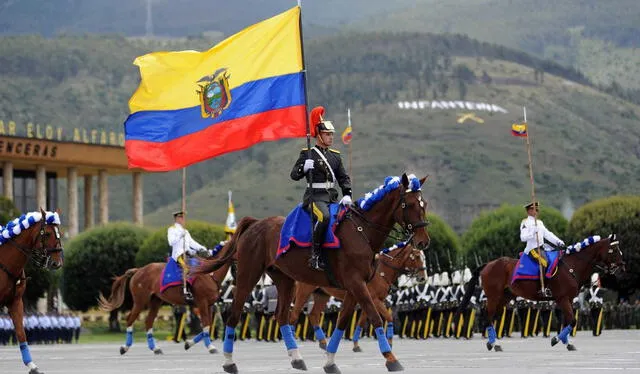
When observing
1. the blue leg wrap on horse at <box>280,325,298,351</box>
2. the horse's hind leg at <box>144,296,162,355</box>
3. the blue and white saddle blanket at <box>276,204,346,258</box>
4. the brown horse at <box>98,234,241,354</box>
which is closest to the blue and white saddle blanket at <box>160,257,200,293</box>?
the brown horse at <box>98,234,241,354</box>

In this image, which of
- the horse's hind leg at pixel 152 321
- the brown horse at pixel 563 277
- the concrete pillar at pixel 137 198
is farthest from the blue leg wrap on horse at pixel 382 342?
the concrete pillar at pixel 137 198

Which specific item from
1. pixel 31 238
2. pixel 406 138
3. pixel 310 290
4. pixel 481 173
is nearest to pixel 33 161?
pixel 310 290

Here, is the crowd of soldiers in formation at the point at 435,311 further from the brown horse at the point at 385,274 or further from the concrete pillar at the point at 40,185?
the concrete pillar at the point at 40,185

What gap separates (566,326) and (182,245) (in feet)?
28.5

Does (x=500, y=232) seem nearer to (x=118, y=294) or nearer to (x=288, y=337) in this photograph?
(x=118, y=294)

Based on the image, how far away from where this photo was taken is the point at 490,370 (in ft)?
56.3

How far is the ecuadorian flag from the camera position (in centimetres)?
1941

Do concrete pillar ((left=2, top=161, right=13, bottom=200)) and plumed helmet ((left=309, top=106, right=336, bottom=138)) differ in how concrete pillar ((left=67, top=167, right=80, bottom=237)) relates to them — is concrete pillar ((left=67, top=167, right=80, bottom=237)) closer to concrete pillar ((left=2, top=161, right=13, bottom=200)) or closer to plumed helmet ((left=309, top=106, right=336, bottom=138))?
concrete pillar ((left=2, top=161, right=13, bottom=200))

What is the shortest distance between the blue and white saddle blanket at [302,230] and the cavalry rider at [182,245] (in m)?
11.1

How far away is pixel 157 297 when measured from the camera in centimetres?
3156

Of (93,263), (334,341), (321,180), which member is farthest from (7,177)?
(334,341)

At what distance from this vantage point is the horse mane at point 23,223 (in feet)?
68.1

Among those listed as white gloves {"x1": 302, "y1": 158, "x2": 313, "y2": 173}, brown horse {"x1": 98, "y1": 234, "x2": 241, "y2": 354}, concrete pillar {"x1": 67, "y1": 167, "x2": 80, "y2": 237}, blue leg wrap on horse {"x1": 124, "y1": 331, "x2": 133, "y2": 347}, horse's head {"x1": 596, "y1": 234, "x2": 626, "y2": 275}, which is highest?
concrete pillar {"x1": 67, "y1": 167, "x2": 80, "y2": 237}

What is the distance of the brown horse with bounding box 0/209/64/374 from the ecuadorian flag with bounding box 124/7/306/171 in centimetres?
170
